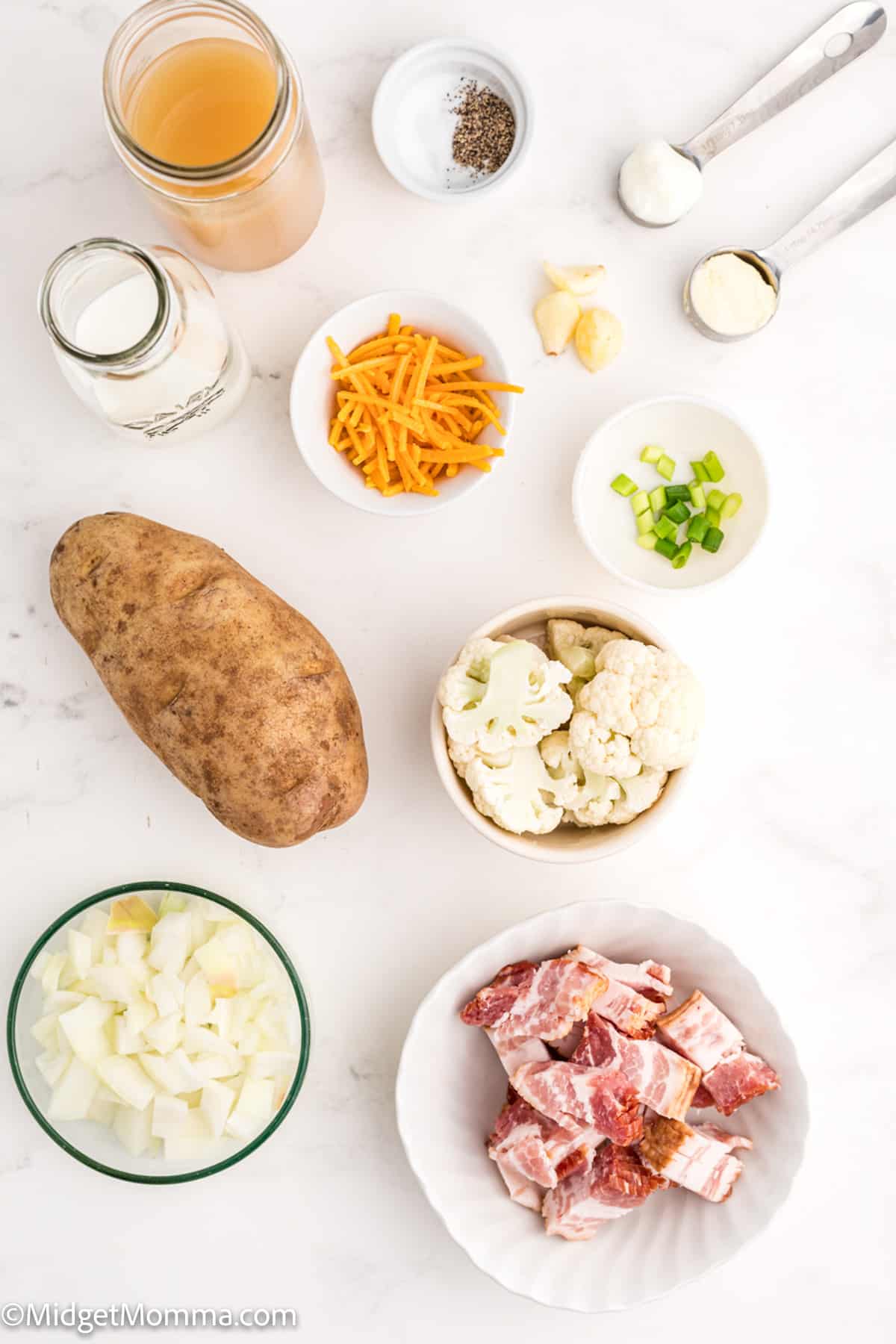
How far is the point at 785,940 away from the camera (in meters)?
1.66

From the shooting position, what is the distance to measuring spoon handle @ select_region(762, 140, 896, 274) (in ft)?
5.23

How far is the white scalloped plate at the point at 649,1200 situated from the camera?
148 cm

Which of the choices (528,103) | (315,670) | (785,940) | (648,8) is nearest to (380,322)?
(528,103)

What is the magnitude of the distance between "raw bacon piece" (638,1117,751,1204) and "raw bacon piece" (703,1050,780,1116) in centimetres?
6

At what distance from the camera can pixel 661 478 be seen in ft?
5.32

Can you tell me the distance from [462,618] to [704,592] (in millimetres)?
366

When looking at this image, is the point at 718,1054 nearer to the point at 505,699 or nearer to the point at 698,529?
the point at 505,699

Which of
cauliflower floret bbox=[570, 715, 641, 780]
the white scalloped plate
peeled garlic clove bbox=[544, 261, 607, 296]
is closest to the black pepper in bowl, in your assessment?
→ peeled garlic clove bbox=[544, 261, 607, 296]

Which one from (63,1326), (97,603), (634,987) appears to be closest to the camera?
(97,603)

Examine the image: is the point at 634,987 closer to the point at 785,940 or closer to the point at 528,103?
the point at 785,940

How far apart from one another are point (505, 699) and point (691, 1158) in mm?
696

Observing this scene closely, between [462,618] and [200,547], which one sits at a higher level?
[462,618]

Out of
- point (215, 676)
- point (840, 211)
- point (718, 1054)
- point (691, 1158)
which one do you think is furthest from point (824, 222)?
point (691, 1158)

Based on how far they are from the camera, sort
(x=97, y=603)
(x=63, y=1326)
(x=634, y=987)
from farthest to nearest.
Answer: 1. (x=63, y=1326)
2. (x=634, y=987)
3. (x=97, y=603)
